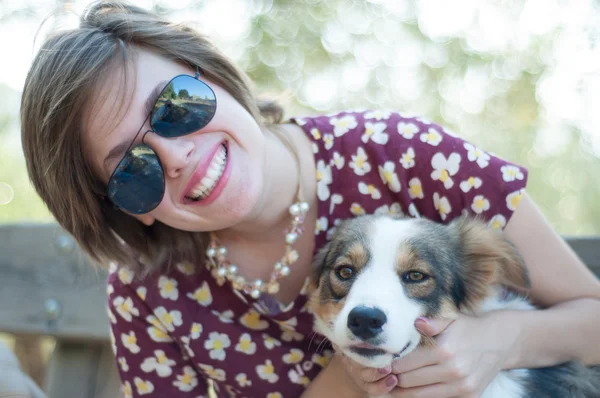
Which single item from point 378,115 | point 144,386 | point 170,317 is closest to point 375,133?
point 378,115

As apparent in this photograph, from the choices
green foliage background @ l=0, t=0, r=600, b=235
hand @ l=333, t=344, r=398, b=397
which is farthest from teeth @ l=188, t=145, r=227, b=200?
green foliage background @ l=0, t=0, r=600, b=235

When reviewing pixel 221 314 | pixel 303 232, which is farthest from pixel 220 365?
pixel 303 232

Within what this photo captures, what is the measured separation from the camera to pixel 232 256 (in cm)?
233

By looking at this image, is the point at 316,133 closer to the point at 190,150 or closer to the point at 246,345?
the point at 190,150

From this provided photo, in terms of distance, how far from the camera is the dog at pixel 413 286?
172 cm

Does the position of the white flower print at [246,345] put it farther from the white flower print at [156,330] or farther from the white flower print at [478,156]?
the white flower print at [478,156]

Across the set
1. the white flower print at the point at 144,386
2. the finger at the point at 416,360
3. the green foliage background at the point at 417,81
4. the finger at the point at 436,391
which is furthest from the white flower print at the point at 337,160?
the green foliage background at the point at 417,81

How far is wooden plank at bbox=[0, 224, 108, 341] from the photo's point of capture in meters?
2.75

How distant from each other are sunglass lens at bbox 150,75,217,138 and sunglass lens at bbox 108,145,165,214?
10 centimetres

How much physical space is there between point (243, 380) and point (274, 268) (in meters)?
0.44

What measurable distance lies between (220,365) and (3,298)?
1.30 metres

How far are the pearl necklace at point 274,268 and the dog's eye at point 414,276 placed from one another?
1.62ft

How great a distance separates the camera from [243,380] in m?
2.23

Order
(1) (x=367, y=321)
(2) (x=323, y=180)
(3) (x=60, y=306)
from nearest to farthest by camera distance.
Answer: (1) (x=367, y=321), (2) (x=323, y=180), (3) (x=60, y=306)
